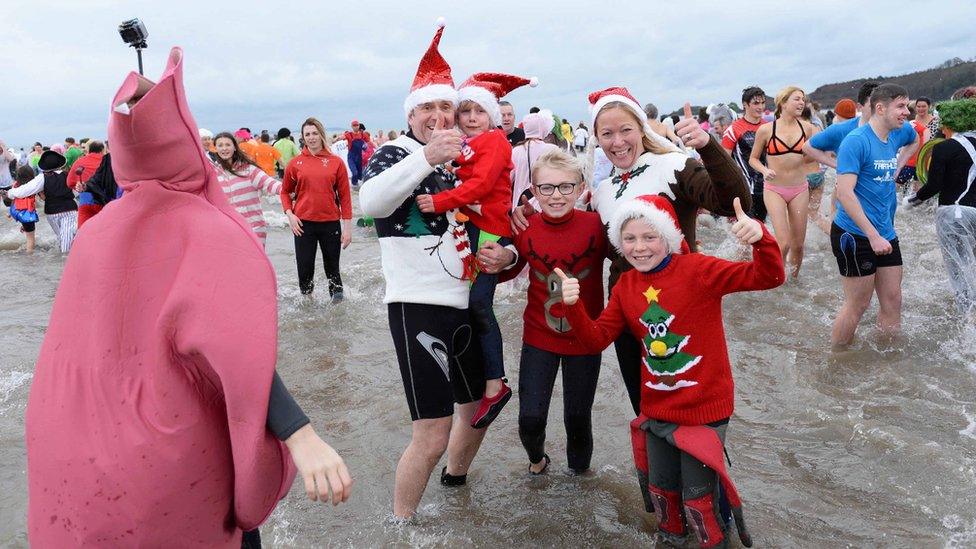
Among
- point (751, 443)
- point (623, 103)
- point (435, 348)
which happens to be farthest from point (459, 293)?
point (751, 443)

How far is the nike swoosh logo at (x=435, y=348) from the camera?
3094 mm

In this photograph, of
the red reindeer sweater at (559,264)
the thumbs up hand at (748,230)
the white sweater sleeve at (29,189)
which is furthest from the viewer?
the white sweater sleeve at (29,189)

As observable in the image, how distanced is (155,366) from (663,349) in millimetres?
1986

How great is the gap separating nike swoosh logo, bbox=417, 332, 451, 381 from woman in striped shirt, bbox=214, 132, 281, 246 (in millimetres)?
4058

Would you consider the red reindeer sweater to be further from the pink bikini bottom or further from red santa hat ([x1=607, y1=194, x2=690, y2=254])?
the pink bikini bottom

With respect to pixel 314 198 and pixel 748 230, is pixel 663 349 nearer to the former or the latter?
pixel 748 230

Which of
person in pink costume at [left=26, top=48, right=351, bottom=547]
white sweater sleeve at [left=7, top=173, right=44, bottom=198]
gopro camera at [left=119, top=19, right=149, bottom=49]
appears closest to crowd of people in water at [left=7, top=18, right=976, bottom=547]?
person in pink costume at [left=26, top=48, right=351, bottom=547]

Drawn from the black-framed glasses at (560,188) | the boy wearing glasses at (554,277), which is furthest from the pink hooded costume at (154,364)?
the black-framed glasses at (560,188)

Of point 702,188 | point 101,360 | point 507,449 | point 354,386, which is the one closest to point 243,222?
point 101,360

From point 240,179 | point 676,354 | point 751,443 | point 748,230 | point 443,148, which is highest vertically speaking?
point 443,148

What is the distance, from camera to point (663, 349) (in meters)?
2.91

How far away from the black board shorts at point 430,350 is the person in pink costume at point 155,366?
1410mm

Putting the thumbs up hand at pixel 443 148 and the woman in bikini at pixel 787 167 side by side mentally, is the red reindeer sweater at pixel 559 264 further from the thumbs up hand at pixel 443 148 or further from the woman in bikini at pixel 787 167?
the woman in bikini at pixel 787 167

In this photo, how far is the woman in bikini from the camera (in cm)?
740
